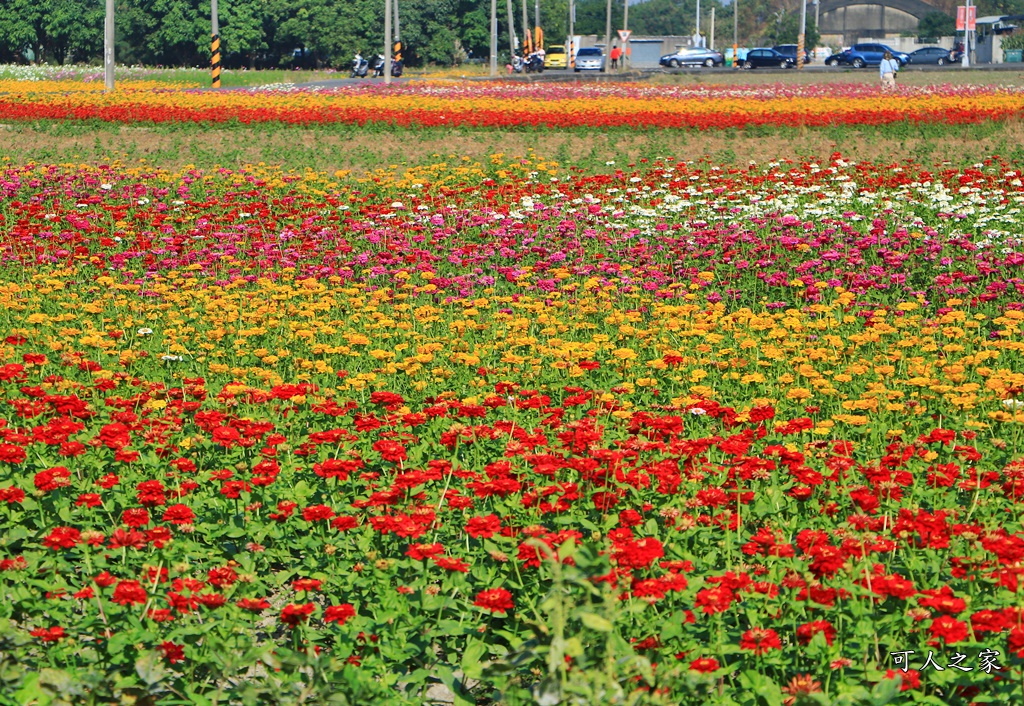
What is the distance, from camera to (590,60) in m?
63.0

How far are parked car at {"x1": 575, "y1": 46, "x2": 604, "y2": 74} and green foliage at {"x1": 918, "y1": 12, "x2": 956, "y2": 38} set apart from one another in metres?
35.0

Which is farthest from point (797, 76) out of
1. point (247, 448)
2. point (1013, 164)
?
point (247, 448)

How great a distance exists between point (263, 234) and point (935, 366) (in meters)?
6.64

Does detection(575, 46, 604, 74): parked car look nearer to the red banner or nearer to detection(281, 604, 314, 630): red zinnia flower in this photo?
the red banner

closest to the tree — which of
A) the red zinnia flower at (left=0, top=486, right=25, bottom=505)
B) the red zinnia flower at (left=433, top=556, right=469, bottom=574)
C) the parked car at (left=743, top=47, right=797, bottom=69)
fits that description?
the parked car at (left=743, top=47, right=797, bottom=69)

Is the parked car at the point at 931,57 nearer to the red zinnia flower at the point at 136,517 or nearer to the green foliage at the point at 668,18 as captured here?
the red zinnia flower at the point at 136,517

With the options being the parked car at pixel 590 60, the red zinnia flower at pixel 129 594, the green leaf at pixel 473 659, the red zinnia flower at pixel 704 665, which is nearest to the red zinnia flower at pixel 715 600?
the red zinnia flower at pixel 704 665

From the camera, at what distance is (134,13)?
203 feet

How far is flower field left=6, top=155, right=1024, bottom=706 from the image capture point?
11.4ft

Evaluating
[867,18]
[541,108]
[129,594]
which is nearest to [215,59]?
[541,108]

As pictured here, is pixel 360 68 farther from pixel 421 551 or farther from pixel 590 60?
pixel 421 551

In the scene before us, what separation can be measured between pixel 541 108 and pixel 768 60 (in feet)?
135

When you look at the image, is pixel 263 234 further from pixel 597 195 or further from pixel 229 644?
pixel 229 644

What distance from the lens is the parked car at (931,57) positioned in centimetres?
6028
